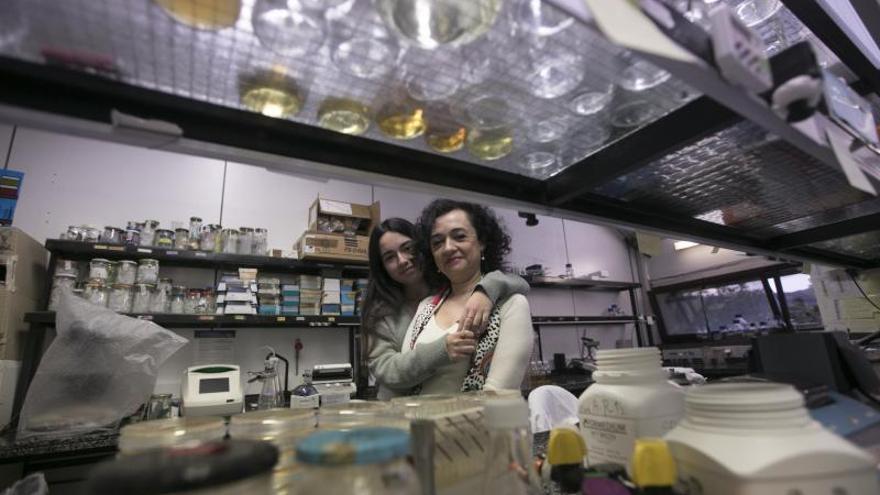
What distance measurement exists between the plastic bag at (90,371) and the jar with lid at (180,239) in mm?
950

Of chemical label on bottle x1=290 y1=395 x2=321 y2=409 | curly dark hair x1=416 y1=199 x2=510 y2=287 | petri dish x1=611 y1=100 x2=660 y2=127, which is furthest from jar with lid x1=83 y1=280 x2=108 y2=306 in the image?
petri dish x1=611 y1=100 x2=660 y2=127

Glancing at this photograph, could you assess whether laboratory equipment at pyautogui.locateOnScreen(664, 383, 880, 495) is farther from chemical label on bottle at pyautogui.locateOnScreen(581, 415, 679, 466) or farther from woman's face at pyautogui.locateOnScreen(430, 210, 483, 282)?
woman's face at pyautogui.locateOnScreen(430, 210, 483, 282)

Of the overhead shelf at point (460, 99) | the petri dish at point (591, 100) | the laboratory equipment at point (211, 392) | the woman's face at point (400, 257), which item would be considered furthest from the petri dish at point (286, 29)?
the laboratory equipment at point (211, 392)

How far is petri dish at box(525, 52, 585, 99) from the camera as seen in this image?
2.02 feet

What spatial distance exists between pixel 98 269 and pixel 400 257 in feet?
7.53

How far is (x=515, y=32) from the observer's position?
553 millimetres

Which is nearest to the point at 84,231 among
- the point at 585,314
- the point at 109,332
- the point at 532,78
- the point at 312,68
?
the point at 109,332

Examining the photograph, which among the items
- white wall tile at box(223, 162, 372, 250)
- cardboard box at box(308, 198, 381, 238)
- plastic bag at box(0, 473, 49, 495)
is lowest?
plastic bag at box(0, 473, 49, 495)

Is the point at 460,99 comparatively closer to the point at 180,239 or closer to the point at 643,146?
the point at 643,146

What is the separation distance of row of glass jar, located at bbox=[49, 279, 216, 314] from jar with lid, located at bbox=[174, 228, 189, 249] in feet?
0.86

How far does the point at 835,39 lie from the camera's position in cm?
84

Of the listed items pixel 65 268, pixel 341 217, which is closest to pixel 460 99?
pixel 341 217

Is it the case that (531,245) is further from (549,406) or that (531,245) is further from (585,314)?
(549,406)

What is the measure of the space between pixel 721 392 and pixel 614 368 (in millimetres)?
180
